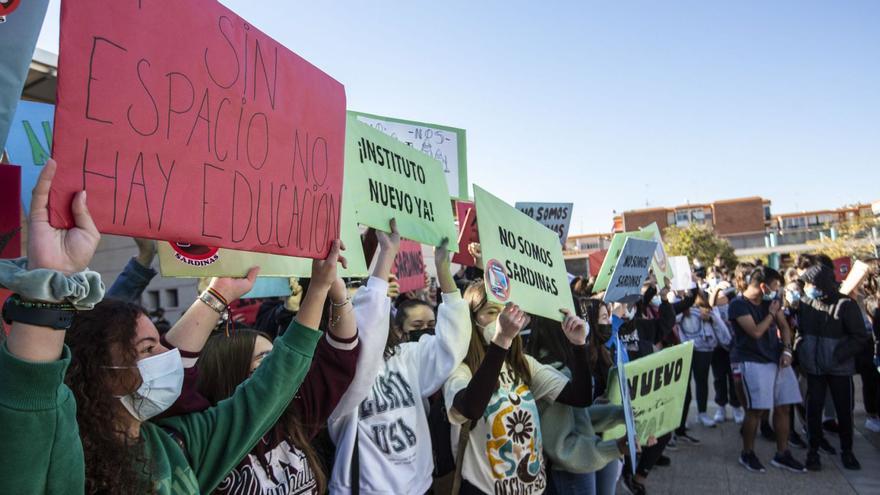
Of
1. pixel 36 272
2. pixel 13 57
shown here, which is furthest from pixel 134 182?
pixel 13 57

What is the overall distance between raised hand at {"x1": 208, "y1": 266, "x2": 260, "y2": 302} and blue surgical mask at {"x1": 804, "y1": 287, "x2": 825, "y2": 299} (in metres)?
6.17

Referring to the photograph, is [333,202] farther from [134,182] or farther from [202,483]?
[202,483]

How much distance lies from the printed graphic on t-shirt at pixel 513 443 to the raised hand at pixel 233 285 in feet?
4.65

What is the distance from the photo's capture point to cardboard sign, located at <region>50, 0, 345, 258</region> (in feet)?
4.00

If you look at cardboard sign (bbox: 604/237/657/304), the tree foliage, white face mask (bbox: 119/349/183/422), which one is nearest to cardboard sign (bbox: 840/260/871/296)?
cardboard sign (bbox: 604/237/657/304)

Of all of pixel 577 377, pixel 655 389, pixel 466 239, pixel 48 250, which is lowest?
pixel 655 389

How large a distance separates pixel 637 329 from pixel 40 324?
6.16 metres

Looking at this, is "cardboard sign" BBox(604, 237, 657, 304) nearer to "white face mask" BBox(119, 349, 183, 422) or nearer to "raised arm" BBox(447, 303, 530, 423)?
"raised arm" BBox(447, 303, 530, 423)

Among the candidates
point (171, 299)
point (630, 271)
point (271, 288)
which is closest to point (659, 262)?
point (630, 271)

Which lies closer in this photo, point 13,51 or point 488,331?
point 13,51

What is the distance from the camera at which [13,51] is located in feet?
4.78

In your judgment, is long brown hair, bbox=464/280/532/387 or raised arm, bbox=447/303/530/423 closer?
raised arm, bbox=447/303/530/423

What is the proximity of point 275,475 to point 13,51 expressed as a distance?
1414mm

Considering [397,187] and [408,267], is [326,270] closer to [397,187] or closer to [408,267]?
[397,187]
